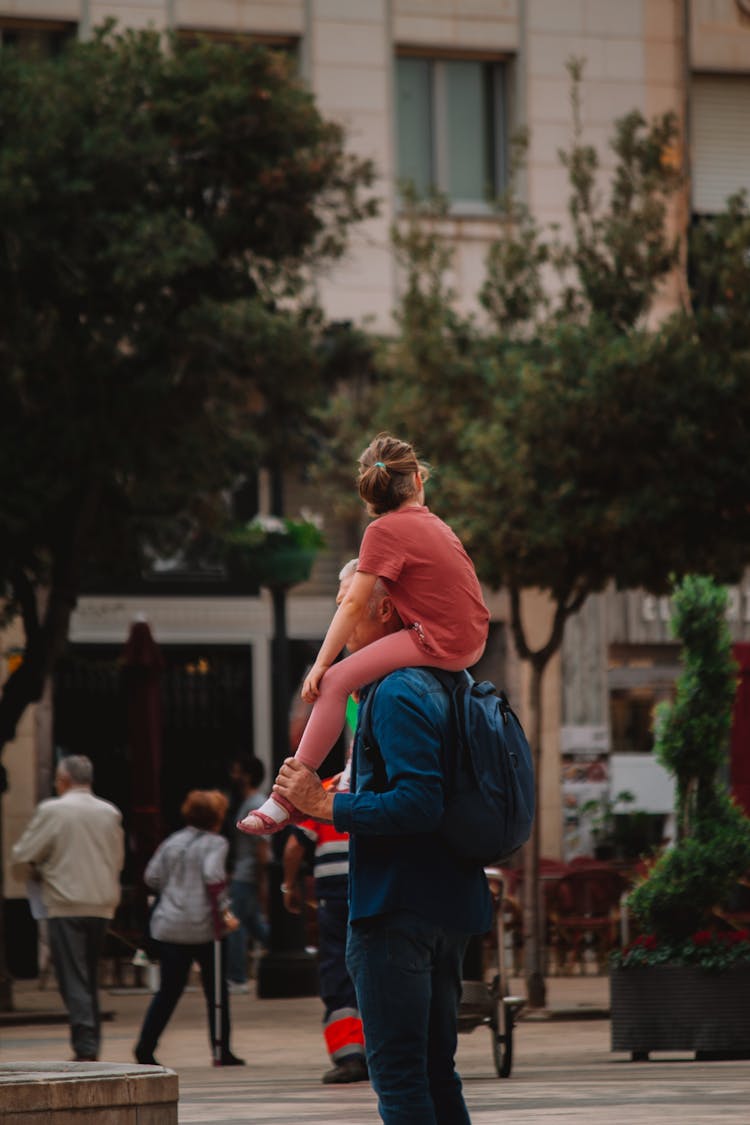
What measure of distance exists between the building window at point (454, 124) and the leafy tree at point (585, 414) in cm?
759

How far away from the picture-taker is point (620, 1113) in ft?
29.7

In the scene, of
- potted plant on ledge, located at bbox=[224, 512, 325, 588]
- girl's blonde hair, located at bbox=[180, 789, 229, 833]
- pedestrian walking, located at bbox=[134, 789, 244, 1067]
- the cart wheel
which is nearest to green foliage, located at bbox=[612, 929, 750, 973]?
the cart wheel

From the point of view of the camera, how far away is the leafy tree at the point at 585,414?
17.1 m

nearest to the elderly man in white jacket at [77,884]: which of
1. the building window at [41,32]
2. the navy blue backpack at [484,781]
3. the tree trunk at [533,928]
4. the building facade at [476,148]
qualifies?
the tree trunk at [533,928]

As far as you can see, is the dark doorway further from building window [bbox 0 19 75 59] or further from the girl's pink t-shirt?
the girl's pink t-shirt

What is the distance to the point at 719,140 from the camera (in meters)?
26.8

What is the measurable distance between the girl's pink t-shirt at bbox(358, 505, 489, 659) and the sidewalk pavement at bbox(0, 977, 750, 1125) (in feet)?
9.65

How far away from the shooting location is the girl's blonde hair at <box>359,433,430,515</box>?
5.95 m

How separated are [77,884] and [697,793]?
3.61m

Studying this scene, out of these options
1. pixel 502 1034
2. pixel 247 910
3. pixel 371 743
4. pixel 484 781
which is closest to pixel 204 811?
pixel 502 1034

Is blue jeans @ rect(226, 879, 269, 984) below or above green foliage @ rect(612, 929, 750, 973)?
below

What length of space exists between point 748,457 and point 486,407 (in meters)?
2.00

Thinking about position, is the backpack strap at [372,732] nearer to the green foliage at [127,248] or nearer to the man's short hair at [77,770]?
the man's short hair at [77,770]

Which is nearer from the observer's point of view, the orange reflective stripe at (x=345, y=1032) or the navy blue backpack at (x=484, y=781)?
the navy blue backpack at (x=484, y=781)
